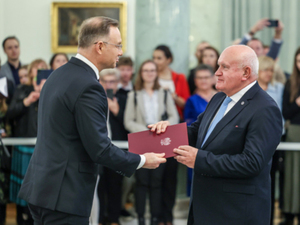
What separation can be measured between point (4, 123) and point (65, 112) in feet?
8.18

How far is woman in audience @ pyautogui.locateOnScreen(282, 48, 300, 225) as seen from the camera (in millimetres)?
4203

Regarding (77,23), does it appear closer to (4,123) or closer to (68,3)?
(68,3)

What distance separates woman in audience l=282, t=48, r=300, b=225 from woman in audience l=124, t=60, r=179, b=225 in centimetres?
121

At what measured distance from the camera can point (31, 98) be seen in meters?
4.21

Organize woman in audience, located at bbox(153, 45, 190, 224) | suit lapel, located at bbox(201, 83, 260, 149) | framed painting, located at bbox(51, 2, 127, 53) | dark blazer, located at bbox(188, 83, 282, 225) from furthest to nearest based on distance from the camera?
framed painting, located at bbox(51, 2, 127, 53) < woman in audience, located at bbox(153, 45, 190, 224) < suit lapel, located at bbox(201, 83, 260, 149) < dark blazer, located at bbox(188, 83, 282, 225)

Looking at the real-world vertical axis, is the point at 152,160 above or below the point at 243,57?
below

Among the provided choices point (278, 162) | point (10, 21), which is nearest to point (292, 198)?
point (278, 162)

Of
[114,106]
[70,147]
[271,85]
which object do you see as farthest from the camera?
[271,85]

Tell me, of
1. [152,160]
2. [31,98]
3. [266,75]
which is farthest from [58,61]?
[152,160]

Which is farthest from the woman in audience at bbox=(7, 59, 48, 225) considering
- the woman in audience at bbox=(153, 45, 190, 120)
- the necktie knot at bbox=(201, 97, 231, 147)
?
the necktie knot at bbox=(201, 97, 231, 147)

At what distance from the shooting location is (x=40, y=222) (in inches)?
89.0

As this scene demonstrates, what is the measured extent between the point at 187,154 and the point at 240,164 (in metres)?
0.32

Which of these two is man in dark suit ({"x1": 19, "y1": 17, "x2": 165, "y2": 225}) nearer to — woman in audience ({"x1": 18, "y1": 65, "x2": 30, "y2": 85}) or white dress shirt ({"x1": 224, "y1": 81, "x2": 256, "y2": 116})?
white dress shirt ({"x1": 224, "y1": 81, "x2": 256, "y2": 116})

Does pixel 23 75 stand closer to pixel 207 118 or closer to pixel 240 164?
pixel 207 118
